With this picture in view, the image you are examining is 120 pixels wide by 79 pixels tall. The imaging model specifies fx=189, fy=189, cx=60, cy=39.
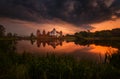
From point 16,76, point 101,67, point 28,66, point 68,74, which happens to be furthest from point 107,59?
point 16,76

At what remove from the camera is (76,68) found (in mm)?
9656

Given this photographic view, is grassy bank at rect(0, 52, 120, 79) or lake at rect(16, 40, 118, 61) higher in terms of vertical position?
grassy bank at rect(0, 52, 120, 79)

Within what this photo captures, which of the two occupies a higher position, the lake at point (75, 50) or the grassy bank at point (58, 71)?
the grassy bank at point (58, 71)

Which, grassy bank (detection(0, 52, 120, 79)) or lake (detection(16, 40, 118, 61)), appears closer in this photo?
grassy bank (detection(0, 52, 120, 79))

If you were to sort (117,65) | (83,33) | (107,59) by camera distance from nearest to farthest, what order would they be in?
(117,65)
(107,59)
(83,33)

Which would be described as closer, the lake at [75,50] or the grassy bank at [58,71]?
the grassy bank at [58,71]

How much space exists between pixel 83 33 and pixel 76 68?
125227mm

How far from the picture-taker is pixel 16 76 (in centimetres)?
916

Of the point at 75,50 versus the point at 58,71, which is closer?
the point at 58,71

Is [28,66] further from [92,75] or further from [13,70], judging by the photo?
[92,75]

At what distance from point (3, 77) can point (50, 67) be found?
93.7 inches

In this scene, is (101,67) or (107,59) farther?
(107,59)

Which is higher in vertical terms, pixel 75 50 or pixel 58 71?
pixel 58 71

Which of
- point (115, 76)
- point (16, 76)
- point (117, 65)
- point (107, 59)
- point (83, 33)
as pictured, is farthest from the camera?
point (83, 33)
